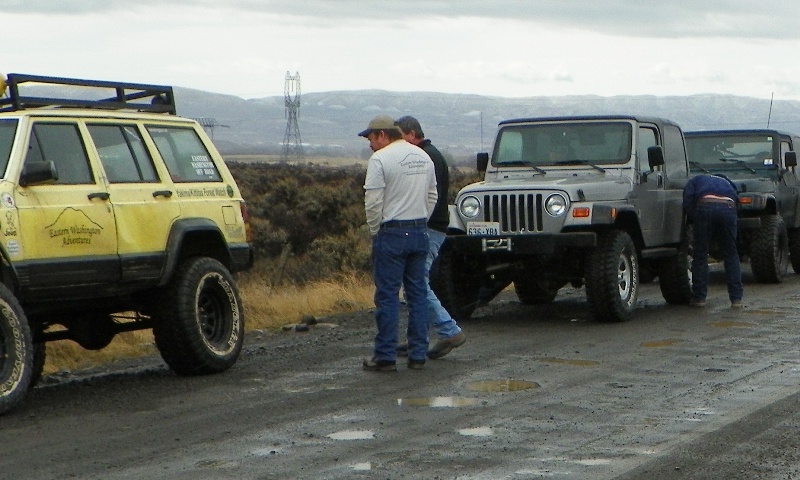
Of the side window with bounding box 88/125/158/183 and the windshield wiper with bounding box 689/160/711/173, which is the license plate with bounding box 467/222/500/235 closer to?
the side window with bounding box 88/125/158/183

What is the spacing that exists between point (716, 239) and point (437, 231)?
17.2 feet

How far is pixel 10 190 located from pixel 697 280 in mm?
8453

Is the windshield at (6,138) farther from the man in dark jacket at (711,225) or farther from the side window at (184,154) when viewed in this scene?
the man in dark jacket at (711,225)

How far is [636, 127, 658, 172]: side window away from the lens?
14.1 m

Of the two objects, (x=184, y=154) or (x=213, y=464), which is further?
(x=184, y=154)

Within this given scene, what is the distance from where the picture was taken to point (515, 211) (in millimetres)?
13016

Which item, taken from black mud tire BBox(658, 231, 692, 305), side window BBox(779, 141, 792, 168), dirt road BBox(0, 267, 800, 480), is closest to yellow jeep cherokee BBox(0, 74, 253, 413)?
dirt road BBox(0, 267, 800, 480)

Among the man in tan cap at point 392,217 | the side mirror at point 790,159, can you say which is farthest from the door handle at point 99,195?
the side mirror at point 790,159

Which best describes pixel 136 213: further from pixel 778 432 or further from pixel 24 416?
pixel 778 432

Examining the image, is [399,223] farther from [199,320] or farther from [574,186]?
[574,186]

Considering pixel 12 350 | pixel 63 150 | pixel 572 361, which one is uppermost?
pixel 63 150

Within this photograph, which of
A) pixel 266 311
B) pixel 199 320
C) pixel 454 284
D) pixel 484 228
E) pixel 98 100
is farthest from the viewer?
pixel 266 311

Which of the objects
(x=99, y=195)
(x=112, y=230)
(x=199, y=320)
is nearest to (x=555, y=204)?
(x=199, y=320)

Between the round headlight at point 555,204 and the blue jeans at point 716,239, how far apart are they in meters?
2.27
